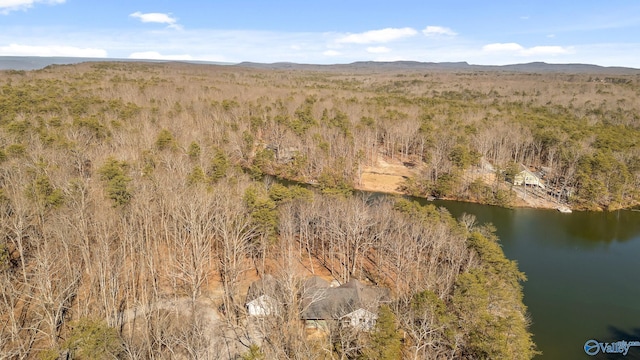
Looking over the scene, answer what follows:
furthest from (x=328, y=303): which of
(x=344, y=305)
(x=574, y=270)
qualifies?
(x=574, y=270)

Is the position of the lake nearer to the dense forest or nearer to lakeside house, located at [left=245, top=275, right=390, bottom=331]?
the dense forest

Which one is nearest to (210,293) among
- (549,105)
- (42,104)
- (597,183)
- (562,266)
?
(562,266)

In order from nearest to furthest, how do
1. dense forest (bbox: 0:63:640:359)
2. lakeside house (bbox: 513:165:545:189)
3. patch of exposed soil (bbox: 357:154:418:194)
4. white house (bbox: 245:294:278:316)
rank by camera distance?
dense forest (bbox: 0:63:640:359) → white house (bbox: 245:294:278:316) → lakeside house (bbox: 513:165:545:189) → patch of exposed soil (bbox: 357:154:418:194)

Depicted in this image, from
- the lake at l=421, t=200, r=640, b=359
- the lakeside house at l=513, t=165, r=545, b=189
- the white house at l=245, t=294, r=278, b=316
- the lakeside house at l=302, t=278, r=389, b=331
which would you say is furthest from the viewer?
the lakeside house at l=513, t=165, r=545, b=189

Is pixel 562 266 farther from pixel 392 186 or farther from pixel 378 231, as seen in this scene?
pixel 392 186

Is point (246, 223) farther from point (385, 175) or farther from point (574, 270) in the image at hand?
point (385, 175)

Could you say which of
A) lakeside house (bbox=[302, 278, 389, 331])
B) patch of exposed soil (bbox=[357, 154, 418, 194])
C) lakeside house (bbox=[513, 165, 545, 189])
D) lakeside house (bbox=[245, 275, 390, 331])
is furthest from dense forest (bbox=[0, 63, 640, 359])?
lakeside house (bbox=[513, 165, 545, 189])

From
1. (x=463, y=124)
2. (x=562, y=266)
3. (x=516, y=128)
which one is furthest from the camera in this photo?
(x=463, y=124)
